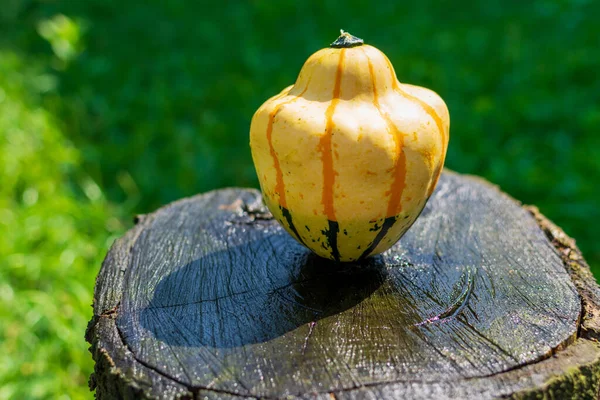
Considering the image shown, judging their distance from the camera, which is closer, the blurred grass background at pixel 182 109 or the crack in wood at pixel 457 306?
the crack in wood at pixel 457 306

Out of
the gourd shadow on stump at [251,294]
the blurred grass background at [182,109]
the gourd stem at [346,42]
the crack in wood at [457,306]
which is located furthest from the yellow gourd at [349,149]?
the blurred grass background at [182,109]

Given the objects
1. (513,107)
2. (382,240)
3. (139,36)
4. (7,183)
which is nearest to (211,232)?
(382,240)

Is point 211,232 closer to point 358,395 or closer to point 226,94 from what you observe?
point 358,395

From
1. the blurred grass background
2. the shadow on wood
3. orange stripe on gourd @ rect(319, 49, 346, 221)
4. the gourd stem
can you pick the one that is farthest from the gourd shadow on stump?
the blurred grass background

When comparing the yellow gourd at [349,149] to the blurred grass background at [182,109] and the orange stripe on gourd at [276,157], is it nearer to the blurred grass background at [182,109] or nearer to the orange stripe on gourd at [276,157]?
the orange stripe on gourd at [276,157]

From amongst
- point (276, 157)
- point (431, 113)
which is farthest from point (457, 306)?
point (276, 157)
